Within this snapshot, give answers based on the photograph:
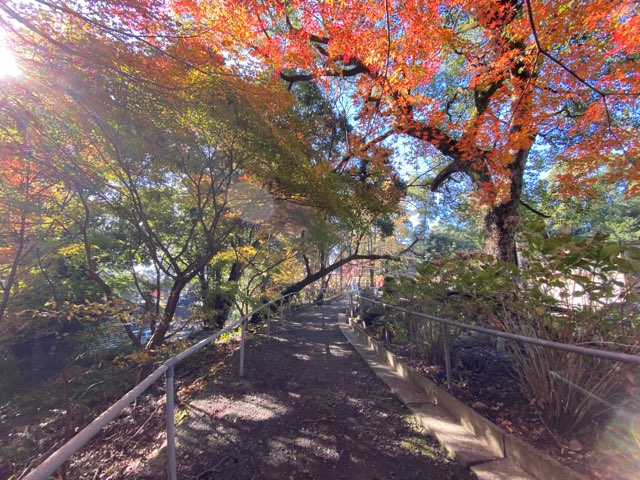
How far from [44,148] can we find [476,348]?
7.34 meters

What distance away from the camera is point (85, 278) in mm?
9016

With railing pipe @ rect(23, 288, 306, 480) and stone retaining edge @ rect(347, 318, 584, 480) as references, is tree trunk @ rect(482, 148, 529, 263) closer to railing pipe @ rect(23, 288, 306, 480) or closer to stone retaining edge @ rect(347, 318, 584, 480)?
stone retaining edge @ rect(347, 318, 584, 480)

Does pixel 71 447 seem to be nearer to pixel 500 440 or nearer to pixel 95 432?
pixel 95 432

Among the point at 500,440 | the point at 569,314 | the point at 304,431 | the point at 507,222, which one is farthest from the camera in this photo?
the point at 507,222

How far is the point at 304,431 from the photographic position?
270 centimetres

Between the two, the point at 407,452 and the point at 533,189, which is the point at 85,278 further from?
the point at 533,189

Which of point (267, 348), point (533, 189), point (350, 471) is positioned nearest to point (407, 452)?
point (350, 471)

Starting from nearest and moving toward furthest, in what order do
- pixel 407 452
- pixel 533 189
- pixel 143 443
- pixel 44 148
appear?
pixel 407 452, pixel 143 443, pixel 44 148, pixel 533 189

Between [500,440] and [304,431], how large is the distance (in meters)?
1.62

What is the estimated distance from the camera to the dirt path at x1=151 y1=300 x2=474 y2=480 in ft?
7.11

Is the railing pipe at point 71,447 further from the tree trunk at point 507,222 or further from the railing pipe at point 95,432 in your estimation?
the tree trunk at point 507,222

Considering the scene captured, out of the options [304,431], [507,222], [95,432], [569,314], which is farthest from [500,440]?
[507,222]

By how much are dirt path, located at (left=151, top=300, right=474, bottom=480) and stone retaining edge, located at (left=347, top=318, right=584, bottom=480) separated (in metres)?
0.37

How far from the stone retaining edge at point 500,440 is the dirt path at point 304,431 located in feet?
1.23
